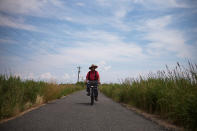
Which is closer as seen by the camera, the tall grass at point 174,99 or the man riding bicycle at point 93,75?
the tall grass at point 174,99

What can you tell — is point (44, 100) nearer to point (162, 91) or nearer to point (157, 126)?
point (162, 91)

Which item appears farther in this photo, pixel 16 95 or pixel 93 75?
pixel 93 75

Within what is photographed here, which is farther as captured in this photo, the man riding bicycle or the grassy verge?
the man riding bicycle

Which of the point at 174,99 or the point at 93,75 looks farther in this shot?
the point at 93,75

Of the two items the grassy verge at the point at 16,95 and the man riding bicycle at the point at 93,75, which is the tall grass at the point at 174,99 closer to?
the man riding bicycle at the point at 93,75

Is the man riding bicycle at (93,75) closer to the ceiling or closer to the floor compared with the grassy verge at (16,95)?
Result: closer to the ceiling

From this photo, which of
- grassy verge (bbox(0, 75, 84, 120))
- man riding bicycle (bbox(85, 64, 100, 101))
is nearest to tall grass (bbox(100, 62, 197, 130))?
man riding bicycle (bbox(85, 64, 100, 101))

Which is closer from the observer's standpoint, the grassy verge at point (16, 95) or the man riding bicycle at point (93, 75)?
the grassy verge at point (16, 95)

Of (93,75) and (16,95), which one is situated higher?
(93,75)

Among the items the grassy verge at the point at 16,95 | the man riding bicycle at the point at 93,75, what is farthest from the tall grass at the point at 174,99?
the grassy verge at the point at 16,95

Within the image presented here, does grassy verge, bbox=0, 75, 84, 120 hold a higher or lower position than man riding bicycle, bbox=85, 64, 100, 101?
lower

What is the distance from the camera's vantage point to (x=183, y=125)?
5.88 metres

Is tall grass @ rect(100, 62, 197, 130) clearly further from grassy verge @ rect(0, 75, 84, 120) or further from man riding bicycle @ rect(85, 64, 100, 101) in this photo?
grassy verge @ rect(0, 75, 84, 120)

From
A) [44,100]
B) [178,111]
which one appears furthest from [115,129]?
[44,100]
